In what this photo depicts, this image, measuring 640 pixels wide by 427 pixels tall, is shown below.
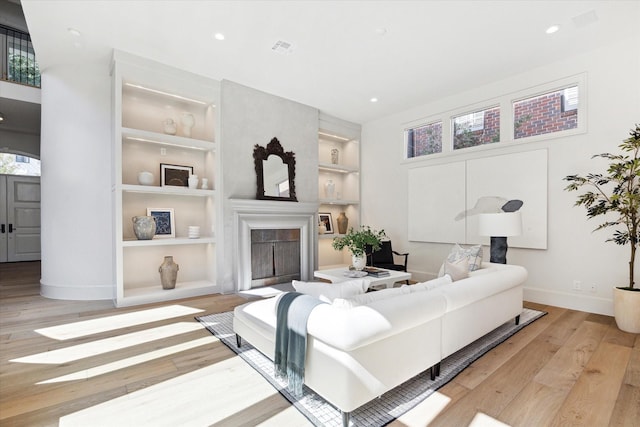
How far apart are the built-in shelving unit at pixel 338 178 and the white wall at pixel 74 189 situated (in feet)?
12.6

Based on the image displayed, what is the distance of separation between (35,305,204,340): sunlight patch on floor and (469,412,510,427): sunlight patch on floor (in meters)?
3.18

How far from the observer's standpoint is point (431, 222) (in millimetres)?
5523

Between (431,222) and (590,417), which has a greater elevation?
(431,222)

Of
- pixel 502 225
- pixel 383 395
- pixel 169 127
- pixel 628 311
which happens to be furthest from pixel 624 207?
pixel 169 127

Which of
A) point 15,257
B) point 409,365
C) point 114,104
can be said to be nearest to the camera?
point 409,365

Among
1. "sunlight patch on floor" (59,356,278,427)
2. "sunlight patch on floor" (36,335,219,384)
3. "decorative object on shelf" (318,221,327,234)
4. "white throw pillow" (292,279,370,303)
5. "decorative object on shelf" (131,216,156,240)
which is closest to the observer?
"sunlight patch on floor" (59,356,278,427)

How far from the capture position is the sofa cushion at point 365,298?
1784 mm

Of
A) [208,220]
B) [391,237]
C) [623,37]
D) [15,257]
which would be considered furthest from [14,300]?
[623,37]

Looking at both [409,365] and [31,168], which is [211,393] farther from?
[31,168]

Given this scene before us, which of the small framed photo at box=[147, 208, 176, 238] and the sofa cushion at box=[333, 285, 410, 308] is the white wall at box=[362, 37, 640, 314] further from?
the small framed photo at box=[147, 208, 176, 238]

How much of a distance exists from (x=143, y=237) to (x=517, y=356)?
15.0 ft

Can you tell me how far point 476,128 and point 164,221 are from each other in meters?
5.22

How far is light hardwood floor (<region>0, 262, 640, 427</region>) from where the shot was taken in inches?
71.7

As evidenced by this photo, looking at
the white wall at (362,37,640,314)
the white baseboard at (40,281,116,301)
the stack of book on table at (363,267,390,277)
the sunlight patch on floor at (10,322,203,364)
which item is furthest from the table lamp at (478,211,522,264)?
the white baseboard at (40,281,116,301)
